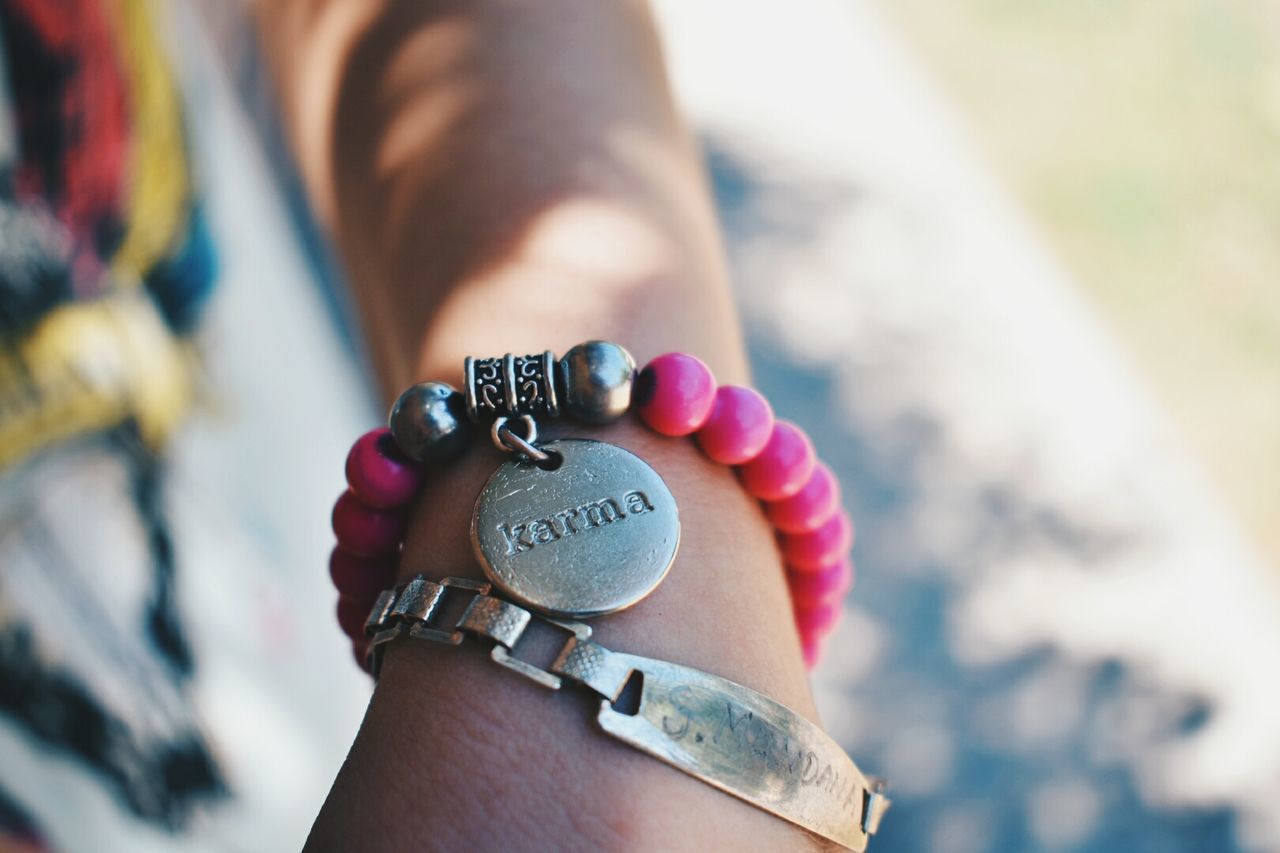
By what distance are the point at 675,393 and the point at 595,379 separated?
0.24ft

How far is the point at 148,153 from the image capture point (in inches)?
58.0

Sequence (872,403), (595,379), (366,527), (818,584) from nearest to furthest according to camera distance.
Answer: (595,379) < (366,527) < (818,584) < (872,403)

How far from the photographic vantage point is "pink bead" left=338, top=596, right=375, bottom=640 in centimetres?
100

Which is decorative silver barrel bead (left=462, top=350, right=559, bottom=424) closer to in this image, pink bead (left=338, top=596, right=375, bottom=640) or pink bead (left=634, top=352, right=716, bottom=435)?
pink bead (left=634, top=352, right=716, bottom=435)

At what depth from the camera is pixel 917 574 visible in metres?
2.59

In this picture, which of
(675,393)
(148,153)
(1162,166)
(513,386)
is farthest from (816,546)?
(1162,166)

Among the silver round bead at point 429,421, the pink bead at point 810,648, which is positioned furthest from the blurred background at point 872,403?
the pink bead at point 810,648

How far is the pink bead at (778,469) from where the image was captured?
94 cm

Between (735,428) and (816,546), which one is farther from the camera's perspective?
(816,546)

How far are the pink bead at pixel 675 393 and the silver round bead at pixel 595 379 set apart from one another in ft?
0.06

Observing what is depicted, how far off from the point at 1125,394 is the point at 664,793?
2.51 metres

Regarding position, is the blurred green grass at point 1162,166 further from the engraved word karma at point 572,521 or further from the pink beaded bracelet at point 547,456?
the engraved word karma at point 572,521

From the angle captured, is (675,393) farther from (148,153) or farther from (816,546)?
(148,153)

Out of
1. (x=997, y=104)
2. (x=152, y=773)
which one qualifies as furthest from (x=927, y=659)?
(x=997, y=104)
